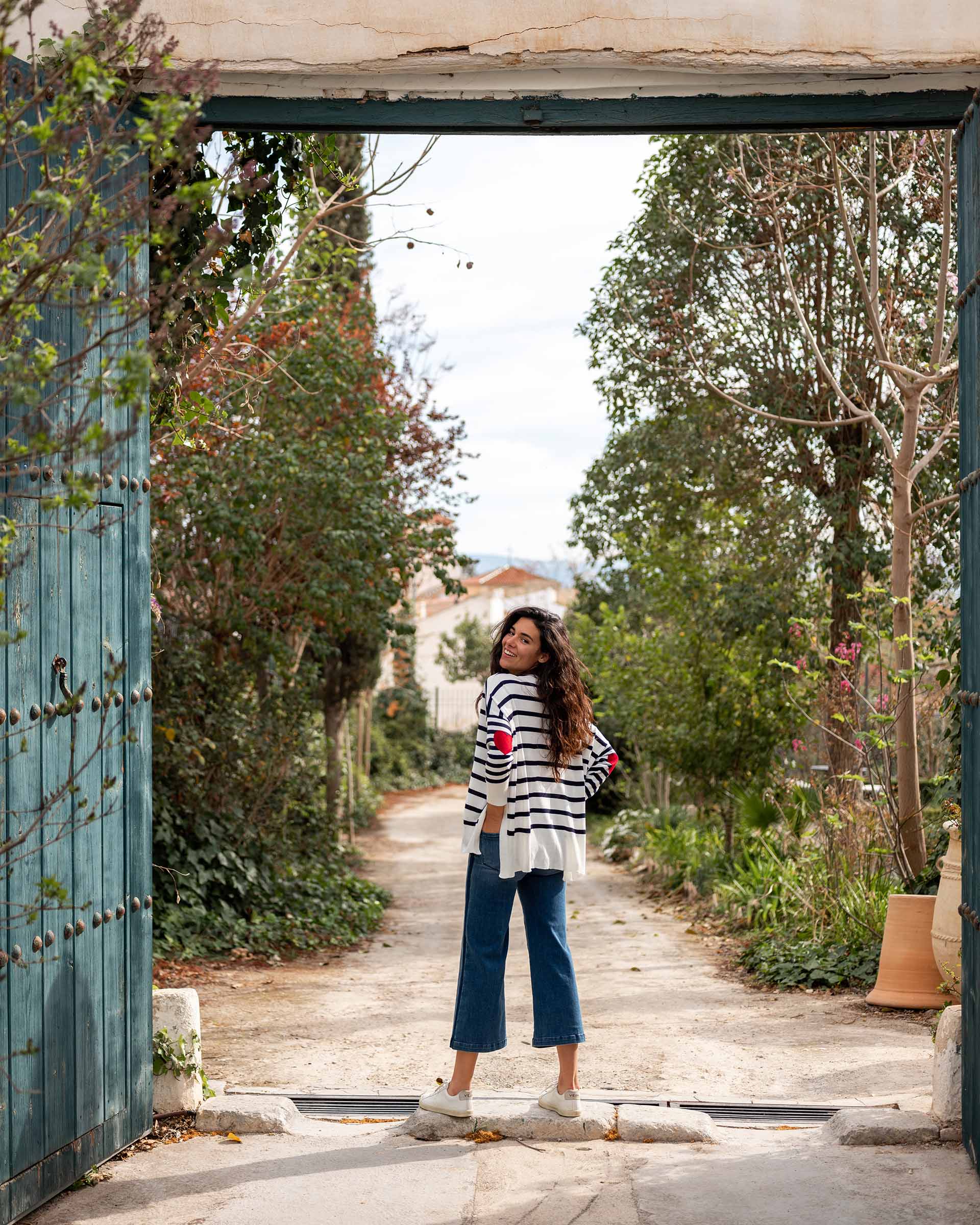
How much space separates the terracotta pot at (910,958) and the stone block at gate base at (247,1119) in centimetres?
373

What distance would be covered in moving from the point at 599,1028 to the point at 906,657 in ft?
10.3

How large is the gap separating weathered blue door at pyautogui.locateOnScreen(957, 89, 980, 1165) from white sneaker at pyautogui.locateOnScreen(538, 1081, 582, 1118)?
51.9 inches

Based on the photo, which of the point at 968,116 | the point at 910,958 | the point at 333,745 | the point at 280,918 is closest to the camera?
the point at 968,116

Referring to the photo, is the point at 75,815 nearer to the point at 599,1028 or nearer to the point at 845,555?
the point at 599,1028

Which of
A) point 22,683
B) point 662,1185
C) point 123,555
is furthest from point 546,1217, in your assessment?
point 123,555

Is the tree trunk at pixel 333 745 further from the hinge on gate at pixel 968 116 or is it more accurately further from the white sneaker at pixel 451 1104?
the hinge on gate at pixel 968 116

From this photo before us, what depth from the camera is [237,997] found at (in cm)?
736

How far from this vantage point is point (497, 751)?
165 inches

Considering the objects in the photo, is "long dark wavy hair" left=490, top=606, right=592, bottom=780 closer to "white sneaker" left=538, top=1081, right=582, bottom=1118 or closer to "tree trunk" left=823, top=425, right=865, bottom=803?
"white sneaker" left=538, top=1081, right=582, bottom=1118

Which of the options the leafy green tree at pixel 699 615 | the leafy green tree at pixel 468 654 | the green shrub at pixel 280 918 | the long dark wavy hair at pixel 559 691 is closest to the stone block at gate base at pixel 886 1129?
the long dark wavy hair at pixel 559 691

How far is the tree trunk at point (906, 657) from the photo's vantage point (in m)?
7.39

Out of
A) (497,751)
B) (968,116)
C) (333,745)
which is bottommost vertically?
(333,745)

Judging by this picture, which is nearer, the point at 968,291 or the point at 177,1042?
the point at 968,291

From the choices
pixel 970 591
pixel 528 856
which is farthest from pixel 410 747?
pixel 970 591
